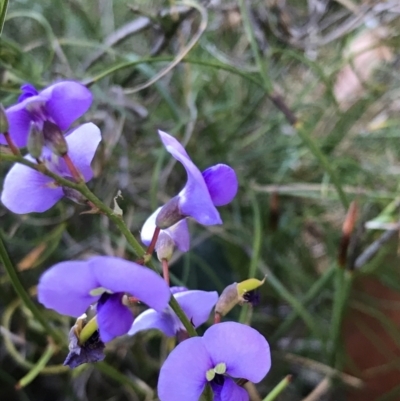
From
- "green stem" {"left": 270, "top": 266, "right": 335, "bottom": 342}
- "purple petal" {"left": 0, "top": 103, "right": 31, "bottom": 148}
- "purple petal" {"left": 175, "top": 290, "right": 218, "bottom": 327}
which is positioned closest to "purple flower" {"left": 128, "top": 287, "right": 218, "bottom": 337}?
"purple petal" {"left": 175, "top": 290, "right": 218, "bottom": 327}

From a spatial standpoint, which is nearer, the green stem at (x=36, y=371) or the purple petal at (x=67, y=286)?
the purple petal at (x=67, y=286)

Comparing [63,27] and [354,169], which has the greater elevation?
[63,27]

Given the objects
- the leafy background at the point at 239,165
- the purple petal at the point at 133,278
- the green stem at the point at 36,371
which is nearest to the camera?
the purple petal at the point at 133,278

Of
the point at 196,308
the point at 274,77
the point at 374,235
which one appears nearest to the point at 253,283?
the point at 196,308

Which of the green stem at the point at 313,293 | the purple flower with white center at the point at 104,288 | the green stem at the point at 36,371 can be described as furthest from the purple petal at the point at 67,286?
the green stem at the point at 313,293

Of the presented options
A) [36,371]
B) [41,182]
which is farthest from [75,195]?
[36,371]

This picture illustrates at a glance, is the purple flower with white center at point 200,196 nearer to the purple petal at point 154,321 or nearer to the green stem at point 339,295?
the purple petal at point 154,321

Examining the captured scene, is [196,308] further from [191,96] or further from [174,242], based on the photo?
[191,96]
